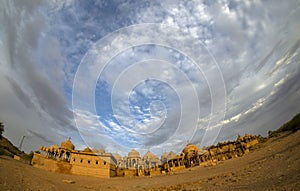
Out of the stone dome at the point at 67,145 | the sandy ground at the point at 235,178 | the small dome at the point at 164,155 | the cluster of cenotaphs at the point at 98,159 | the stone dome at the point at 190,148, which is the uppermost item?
the small dome at the point at 164,155

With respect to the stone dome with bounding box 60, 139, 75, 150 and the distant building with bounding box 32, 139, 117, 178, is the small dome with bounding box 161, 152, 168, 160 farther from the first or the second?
→ the stone dome with bounding box 60, 139, 75, 150

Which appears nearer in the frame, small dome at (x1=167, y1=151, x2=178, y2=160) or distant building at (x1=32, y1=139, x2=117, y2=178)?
distant building at (x1=32, y1=139, x2=117, y2=178)

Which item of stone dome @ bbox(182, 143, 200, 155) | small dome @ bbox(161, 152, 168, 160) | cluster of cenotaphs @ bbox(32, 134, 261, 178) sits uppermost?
small dome @ bbox(161, 152, 168, 160)

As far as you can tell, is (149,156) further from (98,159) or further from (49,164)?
(49,164)

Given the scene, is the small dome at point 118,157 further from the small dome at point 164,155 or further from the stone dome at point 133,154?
the small dome at point 164,155

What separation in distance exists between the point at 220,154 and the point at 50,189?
3198 centimetres

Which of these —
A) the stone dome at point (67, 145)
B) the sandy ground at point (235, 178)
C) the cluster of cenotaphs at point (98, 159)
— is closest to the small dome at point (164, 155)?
the cluster of cenotaphs at point (98, 159)

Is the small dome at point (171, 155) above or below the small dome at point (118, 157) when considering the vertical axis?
below

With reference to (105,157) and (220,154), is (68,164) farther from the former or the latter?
(220,154)

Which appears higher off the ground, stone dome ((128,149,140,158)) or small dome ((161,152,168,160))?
stone dome ((128,149,140,158))

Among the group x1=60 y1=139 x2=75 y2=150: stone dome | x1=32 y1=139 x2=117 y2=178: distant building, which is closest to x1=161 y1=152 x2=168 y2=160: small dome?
x1=32 y1=139 x2=117 y2=178: distant building

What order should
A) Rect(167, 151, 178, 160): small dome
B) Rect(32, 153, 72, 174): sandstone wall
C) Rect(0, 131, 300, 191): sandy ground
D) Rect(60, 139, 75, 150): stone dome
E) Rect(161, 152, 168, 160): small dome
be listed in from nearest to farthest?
1. Rect(0, 131, 300, 191): sandy ground
2. Rect(32, 153, 72, 174): sandstone wall
3. Rect(60, 139, 75, 150): stone dome
4. Rect(167, 151, 178, 160): small dome
5. Rect(161, 152, 168, 160): small dome

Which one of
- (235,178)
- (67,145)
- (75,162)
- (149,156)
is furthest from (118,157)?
(235,178)

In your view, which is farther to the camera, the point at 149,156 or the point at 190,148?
the point at 149,156
